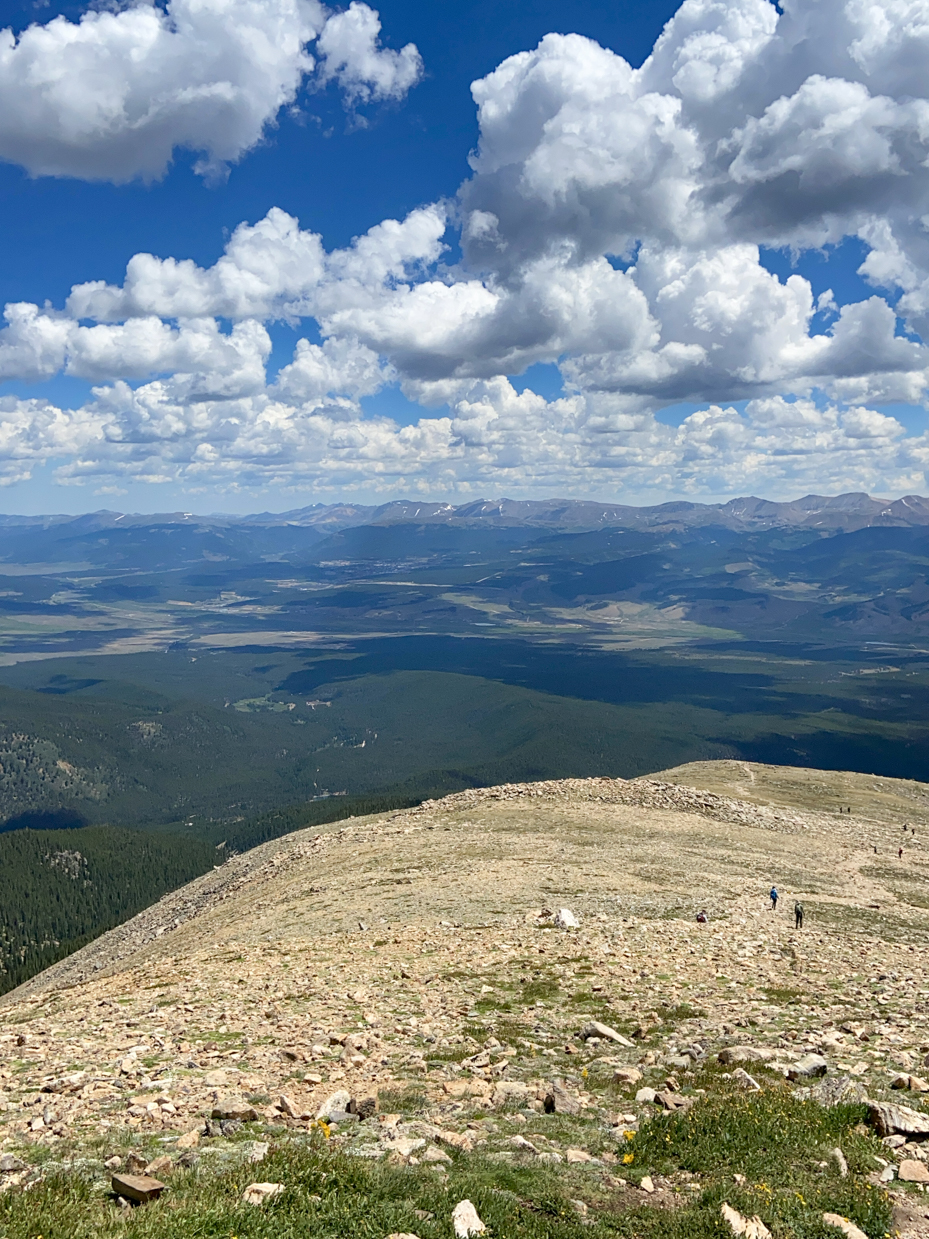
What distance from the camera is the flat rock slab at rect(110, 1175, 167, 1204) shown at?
36.5 feet

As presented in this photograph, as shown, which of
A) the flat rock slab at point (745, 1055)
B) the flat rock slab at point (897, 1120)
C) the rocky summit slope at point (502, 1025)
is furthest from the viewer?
the flat rock slab at point (745, 1055)

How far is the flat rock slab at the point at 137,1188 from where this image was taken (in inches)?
438

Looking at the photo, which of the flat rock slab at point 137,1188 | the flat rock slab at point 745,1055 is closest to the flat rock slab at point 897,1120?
the flat rock slab at point 745,1055

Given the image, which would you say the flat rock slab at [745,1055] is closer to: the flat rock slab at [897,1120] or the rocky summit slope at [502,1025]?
the rocky summit slope at [502,1025]

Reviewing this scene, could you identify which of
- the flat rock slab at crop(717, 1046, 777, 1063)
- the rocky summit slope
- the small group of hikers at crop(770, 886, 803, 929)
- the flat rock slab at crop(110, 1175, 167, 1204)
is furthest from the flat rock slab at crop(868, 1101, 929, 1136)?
the small group of hikers at crop(770, 886, 803, 929)

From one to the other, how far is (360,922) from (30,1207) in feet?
94.6

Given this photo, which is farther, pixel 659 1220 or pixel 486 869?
pixel 486 869

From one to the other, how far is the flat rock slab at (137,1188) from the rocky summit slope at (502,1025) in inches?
62.0

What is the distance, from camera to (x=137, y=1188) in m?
11.1

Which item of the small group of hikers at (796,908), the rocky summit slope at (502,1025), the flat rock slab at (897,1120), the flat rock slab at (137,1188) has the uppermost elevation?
the flat rock slab at (137,1188)

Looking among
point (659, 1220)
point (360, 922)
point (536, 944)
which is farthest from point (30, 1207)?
point (360, 922)

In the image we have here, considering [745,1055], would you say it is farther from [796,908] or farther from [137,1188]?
[796,908]

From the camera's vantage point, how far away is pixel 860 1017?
70.4ft

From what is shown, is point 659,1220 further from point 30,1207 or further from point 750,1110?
point 30,1207
